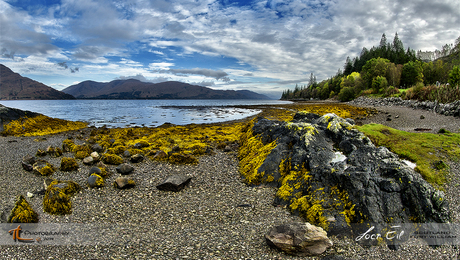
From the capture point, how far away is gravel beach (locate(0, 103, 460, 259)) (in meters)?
4.75

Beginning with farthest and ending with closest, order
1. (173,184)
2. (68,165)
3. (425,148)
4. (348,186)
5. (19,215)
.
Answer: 1. (425,148)
2. (68,165)
3. (173,184)
4. (348,186)
5. (19,215)

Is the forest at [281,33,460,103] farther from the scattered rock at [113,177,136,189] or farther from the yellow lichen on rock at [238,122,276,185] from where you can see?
the scattered rock at [113,177,136,189]

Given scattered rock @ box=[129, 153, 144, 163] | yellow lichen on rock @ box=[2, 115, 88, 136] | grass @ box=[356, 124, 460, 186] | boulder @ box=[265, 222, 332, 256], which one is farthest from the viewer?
yellow lichen on rock @ box=[2, 115, 88, 136]

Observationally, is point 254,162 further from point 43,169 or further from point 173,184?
point 43,169

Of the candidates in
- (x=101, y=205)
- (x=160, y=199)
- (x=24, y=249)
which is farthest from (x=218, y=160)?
(x=24, y=249)

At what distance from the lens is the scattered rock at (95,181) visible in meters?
8.13

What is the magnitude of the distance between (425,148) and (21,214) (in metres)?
16.8

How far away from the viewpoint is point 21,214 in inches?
226

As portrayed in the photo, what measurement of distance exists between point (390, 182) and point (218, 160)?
8.18 meters

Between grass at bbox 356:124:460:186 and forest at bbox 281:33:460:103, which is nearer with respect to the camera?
grass at bbox 356:124:460:186

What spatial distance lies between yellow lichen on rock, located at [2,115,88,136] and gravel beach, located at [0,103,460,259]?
581 inches

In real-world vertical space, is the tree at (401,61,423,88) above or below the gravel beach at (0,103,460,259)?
above

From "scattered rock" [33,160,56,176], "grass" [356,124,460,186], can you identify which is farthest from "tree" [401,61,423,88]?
"scattered rock" [33,160,56,176]

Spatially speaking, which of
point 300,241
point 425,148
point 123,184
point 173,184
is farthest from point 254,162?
point 425,148
